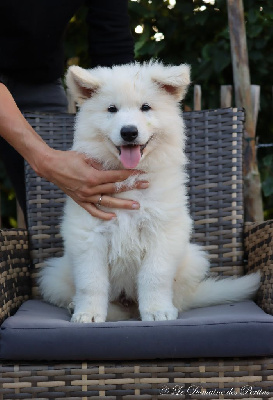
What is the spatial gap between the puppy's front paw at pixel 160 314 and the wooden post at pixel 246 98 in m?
1.47

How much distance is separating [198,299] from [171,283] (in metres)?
0.24

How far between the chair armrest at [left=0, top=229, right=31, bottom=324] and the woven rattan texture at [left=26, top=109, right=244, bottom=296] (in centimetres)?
8

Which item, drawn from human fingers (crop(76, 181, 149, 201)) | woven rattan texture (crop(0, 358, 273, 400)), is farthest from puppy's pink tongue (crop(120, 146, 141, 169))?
woven rattan texture (crop(0, 358, 273, 400))

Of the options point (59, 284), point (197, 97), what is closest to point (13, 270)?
point (59, 284)

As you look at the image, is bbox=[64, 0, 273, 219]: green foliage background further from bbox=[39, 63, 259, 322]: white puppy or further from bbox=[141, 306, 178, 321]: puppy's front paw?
bbox=[141, 306, 178, 321]: puppy's front paw

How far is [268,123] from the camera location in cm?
392

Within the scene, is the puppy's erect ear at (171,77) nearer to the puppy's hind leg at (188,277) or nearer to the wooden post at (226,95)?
the puppy's hind leg at (188,277)

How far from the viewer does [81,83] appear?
2.38 m

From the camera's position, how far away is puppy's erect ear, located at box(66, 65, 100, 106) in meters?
2.36

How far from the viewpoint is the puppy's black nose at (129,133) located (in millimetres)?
2193

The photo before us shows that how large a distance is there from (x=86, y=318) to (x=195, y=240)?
2.85 feet

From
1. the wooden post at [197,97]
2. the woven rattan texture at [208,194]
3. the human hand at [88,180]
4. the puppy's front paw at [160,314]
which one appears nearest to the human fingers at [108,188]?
the human hand at [88,180]

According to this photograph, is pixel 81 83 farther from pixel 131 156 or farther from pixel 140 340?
pixel 140 340

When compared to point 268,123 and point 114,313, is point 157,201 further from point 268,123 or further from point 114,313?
point 268,123
